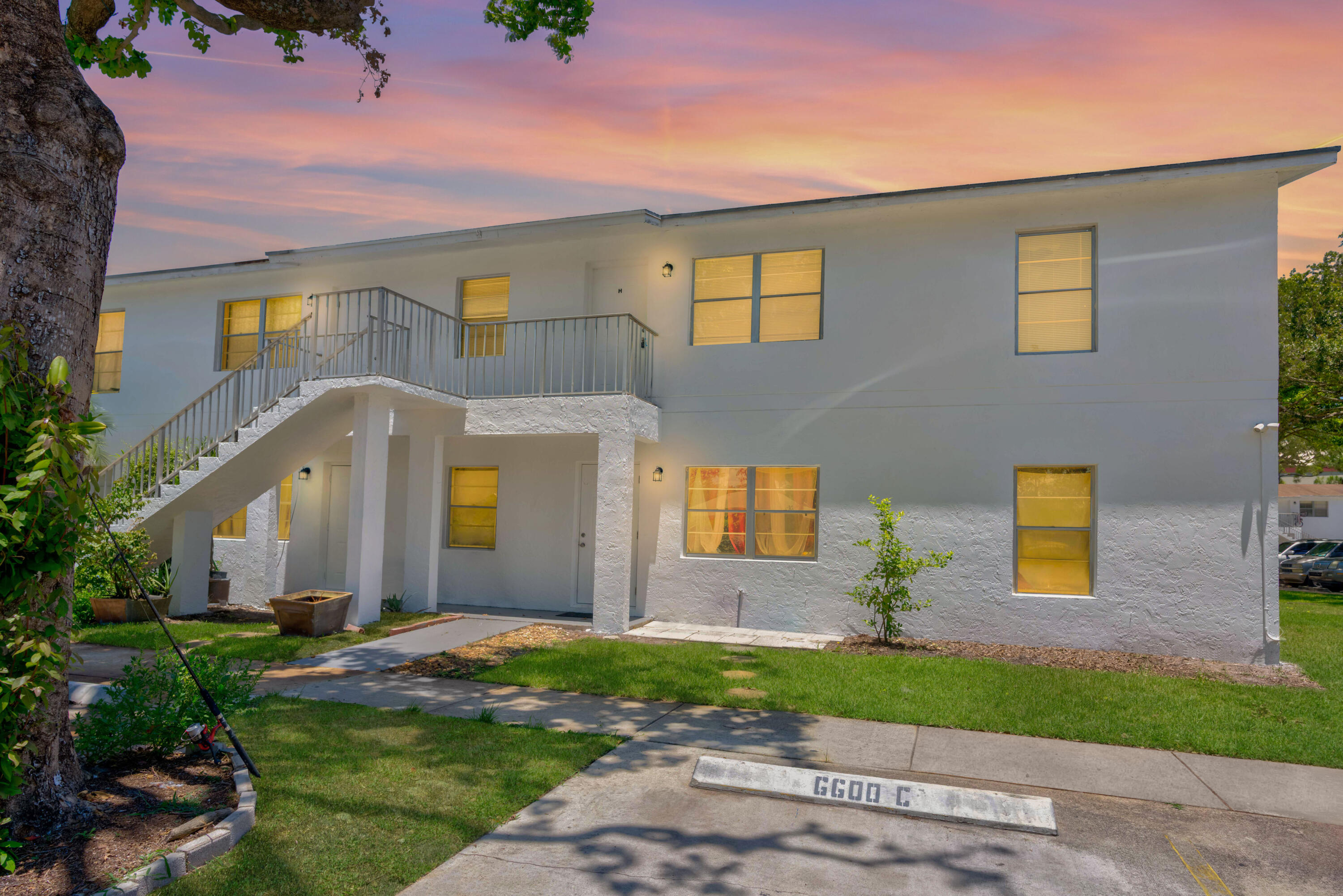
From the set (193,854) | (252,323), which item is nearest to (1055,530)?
(193,854)

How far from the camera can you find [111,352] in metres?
16.5

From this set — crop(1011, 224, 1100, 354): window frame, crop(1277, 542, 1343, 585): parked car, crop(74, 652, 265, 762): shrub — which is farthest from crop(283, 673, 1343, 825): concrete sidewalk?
crop(1277, 542, 1343, 585): parked car

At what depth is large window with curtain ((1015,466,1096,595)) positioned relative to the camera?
10305mm

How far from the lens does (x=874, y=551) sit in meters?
10.9

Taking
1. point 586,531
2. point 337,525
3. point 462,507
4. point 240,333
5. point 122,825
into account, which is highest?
point 240,333

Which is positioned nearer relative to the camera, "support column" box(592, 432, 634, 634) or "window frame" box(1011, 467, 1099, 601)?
"window frame" box(1011, 467, 1099, 601)

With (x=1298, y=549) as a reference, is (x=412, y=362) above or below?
above

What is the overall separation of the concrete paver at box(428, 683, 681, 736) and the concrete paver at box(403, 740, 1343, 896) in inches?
58.0

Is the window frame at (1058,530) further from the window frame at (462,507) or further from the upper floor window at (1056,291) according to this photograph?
the window frame at (462,507)

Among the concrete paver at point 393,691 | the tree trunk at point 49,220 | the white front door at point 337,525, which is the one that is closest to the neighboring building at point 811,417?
the white front door at point 337,525

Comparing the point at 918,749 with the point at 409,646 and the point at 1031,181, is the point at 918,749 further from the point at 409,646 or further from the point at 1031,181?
the point at 1031,181

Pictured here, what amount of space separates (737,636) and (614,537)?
2.16 m

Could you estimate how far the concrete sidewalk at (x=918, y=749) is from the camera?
533cm

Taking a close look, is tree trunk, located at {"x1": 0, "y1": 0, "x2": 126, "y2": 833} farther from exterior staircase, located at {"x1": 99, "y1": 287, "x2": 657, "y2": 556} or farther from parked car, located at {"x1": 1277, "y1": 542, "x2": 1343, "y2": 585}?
parked car, located at {"x1": 1277, "y1": 542, "x2": 1343, "y2": 585}
